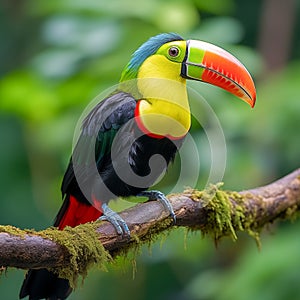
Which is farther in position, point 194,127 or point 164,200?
point 194,127

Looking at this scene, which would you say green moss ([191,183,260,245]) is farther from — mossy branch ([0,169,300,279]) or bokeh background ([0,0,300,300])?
bokeh background ([0,0,300,300])

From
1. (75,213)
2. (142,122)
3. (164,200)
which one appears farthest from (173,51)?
(75,213)

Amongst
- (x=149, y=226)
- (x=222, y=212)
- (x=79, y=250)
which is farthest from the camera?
(x=222, y=212)

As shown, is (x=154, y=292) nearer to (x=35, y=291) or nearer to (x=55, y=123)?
(x=55, y=123)

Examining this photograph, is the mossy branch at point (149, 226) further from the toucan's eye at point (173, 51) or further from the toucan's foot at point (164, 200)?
the toucan's eye at point (173, 51)

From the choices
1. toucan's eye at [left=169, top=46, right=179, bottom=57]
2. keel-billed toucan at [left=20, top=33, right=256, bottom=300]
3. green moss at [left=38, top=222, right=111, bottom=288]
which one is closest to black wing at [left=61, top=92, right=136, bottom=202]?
keel-billed toucan at [left=20, top=33, right=256, bottom=300]

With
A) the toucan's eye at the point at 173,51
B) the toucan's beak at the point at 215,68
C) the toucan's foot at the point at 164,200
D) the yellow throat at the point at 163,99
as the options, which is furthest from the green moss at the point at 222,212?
the toucan's eye at the point at 173,51

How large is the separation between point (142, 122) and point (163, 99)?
104 mm

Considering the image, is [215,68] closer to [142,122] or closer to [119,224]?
[142,122]

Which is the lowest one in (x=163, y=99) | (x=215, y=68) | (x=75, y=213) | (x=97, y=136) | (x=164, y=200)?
(x=75, y=213)

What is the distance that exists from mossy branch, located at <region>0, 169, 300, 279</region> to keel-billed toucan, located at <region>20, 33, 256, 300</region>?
120 mm

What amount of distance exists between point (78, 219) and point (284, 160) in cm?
191

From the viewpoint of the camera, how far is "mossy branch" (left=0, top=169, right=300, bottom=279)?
6.31 ft

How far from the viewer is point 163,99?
7.94 ft
